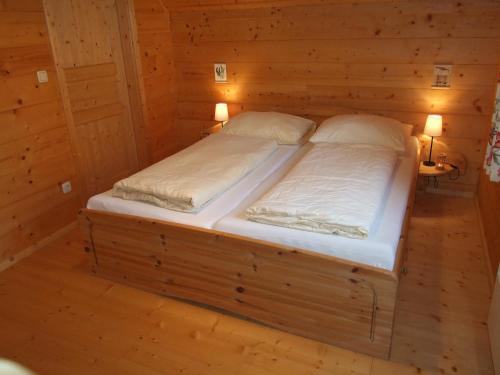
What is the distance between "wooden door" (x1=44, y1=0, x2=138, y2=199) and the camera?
2.89 metres

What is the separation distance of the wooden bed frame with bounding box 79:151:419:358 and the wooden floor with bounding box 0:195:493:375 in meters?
0.08

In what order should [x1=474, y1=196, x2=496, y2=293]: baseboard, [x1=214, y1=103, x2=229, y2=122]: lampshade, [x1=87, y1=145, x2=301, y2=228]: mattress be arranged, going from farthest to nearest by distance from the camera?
1. [x1=214, y1=103, x2=229, y2=122]: lampshade
2. [x1=474, y1=196, x2=496, y2=293]: baseboard
3. [x1=87, y1=145, x2=301, y2=228]: mattress

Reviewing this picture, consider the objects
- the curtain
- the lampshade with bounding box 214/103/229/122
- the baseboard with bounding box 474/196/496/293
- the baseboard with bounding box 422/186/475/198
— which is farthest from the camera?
the lampshade with bounding box 214/103/229/122

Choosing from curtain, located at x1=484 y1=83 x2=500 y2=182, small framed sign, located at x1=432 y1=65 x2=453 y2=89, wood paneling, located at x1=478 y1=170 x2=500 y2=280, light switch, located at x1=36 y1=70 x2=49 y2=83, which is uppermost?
light switch, located at x1=36 y1=70 x2=49 y2=83

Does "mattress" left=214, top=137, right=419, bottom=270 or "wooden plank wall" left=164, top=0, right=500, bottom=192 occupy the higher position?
"wooden plank wall" left=164, top=0, right=500, bottom=192

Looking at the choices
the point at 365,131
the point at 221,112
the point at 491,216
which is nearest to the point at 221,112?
the point at 221,112

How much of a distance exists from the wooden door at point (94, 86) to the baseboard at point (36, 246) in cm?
29

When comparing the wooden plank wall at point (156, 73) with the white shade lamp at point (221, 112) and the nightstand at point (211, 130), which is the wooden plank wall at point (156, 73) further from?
the white shade lamp at point (221, 112)

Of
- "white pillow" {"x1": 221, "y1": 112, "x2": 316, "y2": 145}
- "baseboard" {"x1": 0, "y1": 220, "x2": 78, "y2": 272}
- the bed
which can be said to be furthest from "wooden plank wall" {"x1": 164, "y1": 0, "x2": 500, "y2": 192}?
"baseboard" {"x1": 0, "y1": 220, "x2": 78, "y2": 272}

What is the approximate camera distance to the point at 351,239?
1.76m

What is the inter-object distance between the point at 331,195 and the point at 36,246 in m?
2.12

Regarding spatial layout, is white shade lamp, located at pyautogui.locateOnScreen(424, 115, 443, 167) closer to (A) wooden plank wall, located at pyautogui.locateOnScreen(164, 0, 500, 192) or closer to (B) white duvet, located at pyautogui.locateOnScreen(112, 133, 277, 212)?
(A) wooden plank wall, located at pyautogui.locateOnScreen(164, 0, 500, 192)

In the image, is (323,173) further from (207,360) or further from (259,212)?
(207,360)

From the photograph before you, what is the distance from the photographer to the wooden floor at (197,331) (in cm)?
179
